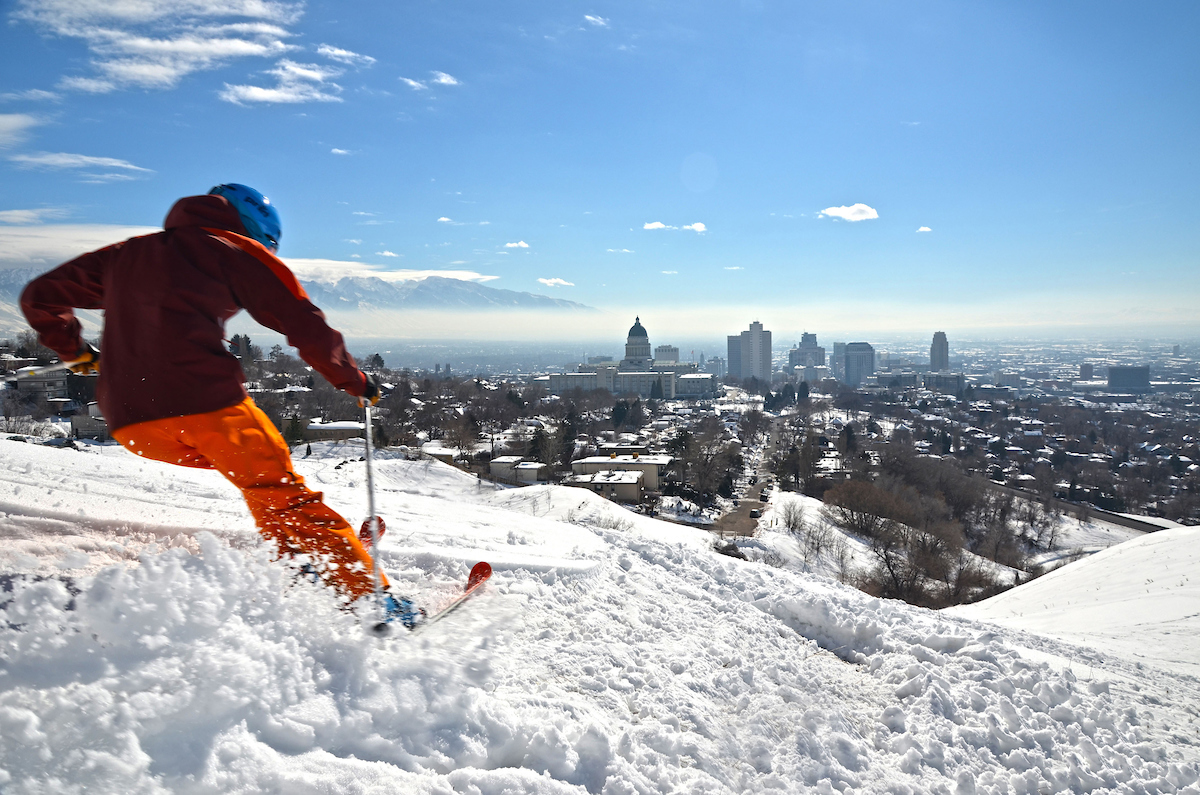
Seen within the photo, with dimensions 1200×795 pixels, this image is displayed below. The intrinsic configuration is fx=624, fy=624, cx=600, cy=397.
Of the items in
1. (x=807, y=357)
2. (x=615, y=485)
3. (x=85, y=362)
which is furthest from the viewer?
(x=807, y=357)

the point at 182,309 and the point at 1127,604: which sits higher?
the point at 182,309

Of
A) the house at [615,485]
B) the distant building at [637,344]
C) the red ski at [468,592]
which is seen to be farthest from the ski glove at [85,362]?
the distant building at [637,344]

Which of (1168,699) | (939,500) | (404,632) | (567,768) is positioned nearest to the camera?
(567,768)

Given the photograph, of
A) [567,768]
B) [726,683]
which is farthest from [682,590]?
[567,768]

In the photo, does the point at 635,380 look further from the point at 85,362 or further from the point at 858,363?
the point at 85,362

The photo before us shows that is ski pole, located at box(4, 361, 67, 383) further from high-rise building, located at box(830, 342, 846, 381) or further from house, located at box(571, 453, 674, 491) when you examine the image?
high-rise building, located at box(830, 342, 846, 381)

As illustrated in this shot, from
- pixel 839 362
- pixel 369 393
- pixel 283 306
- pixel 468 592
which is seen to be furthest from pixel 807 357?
pixel 283 306

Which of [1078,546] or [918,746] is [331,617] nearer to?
[918,746]

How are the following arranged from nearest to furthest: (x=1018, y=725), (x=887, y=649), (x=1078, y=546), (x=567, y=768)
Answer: (x=567, y=768) → (x=1018, y=725) → (x=887, y=649) → (x=1078, y=546)
